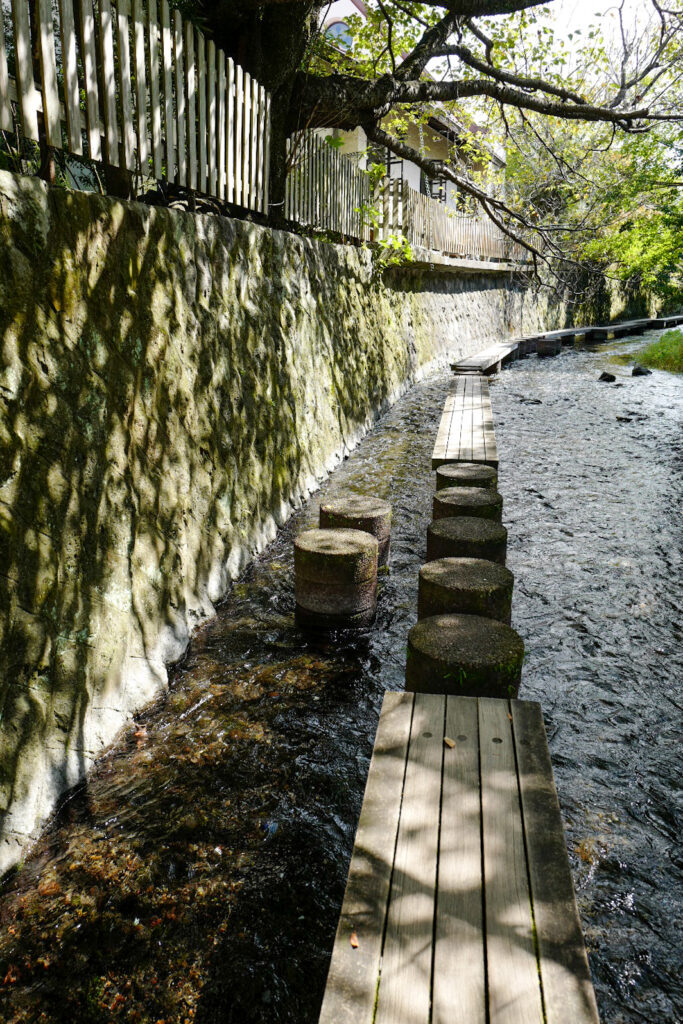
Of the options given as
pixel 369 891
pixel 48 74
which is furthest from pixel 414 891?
pixel 48 74

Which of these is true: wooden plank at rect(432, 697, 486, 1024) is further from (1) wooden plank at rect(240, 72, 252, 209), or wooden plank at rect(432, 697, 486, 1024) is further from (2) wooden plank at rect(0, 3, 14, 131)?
(1) wooden plank at rect(240, 72, 252, 209)

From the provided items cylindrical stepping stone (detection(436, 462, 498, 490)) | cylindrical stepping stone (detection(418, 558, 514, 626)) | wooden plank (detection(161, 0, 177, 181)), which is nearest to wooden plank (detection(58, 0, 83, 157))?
wooden plank (detection(161, 0, 177, 181))

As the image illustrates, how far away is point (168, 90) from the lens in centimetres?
494

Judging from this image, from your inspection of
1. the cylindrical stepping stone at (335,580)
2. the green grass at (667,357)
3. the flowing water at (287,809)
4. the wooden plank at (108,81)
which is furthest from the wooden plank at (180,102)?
the green grass at (667,357)

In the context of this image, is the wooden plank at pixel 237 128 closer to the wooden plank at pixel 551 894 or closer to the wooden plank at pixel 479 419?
the wooden plank at pixel 479 419

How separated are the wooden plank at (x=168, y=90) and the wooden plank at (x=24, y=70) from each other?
1.71 metres

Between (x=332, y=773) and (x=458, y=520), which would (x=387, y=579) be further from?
(x=332, y=773)

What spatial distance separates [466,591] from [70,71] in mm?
3483

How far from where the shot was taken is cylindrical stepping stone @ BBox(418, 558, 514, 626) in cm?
421

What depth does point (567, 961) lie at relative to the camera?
1796 mm

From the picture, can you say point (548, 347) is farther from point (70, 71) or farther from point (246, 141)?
point (70, 71)

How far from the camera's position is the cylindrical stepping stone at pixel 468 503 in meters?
5.68

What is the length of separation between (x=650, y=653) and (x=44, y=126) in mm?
4720

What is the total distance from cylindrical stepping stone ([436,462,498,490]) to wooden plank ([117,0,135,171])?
3.63 meters
